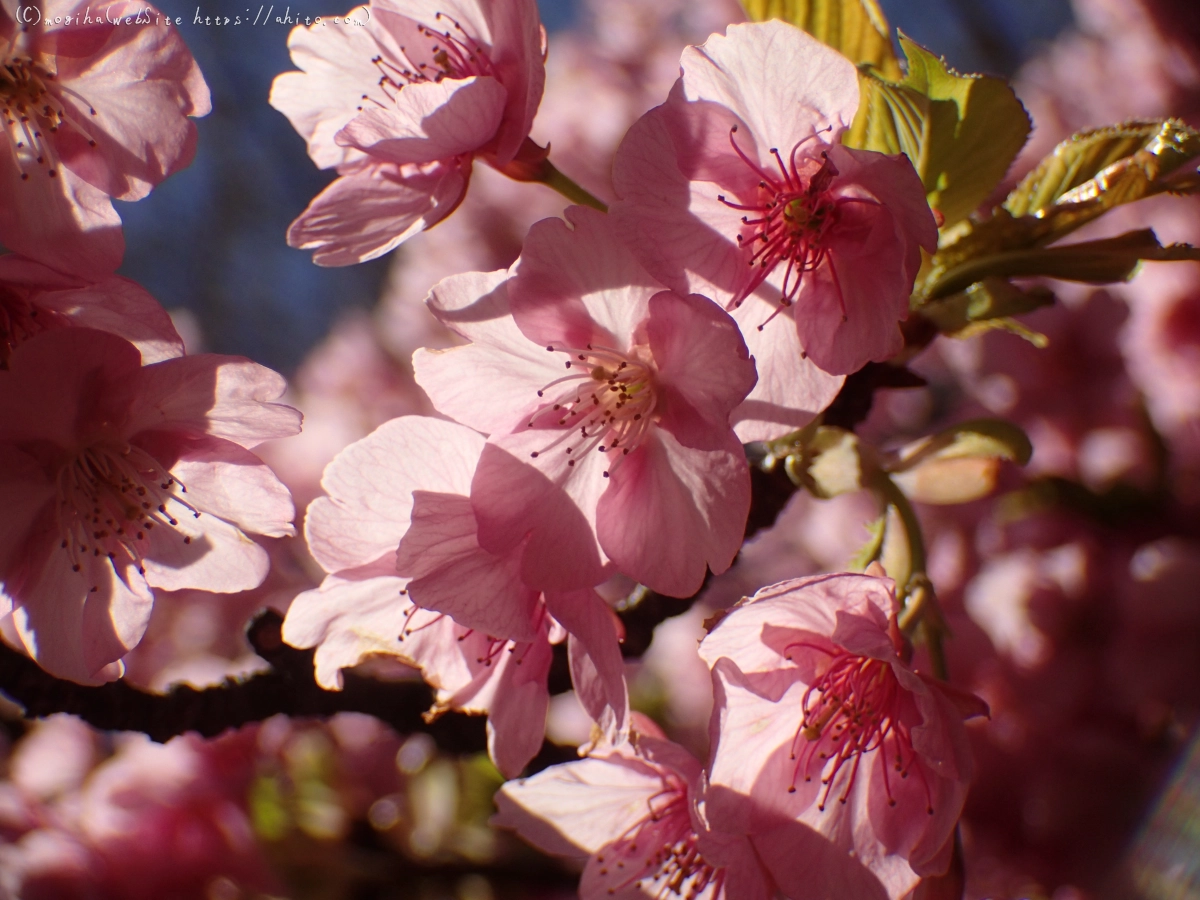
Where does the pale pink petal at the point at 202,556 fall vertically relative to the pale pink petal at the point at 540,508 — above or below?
below

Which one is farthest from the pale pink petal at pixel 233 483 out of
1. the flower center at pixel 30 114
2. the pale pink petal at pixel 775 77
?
the pale pink petal at pixel 775 77

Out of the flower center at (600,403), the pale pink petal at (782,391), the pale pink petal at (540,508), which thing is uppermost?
the pale pink petal at (782,391)

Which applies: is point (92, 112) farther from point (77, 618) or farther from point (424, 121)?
point (77, 618)

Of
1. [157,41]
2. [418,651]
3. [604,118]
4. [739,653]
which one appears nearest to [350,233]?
[157,41]

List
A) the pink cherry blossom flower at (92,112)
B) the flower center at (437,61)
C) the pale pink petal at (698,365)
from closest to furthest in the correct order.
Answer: the pale pink petal at (698,365) → the pink cherry blossom flower at (92,112) → the flower center at (437,61)

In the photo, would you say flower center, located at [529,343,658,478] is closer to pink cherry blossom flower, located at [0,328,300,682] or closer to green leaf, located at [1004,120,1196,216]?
pink cherry blossom flower, located at [0,328,300,682]

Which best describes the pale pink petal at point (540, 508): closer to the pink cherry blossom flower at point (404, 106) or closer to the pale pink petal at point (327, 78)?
the pink cherry blossom flower at point (404, 106)

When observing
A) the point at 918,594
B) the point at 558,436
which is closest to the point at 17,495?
the point at 558,436

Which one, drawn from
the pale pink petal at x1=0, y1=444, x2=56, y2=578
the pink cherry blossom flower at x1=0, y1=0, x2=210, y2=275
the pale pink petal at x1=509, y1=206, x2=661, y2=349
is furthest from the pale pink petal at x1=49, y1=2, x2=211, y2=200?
the pale pink petal at x1=509, y1=206, x2=661, y2=349
